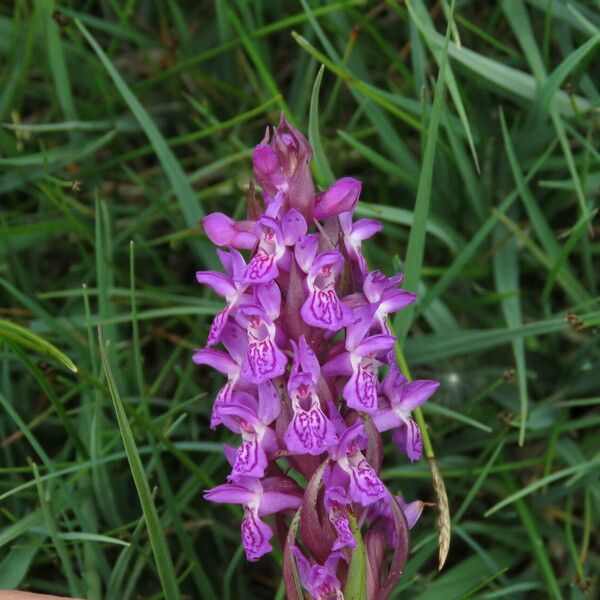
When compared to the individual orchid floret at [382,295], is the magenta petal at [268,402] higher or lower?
lower

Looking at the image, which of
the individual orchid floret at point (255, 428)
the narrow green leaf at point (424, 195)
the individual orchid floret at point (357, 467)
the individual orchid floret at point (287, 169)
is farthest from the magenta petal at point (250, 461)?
the narrow green leaf at point (424, 195)

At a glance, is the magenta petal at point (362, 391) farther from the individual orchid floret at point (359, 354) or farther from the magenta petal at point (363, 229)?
the magenta petal at point (363, 229)

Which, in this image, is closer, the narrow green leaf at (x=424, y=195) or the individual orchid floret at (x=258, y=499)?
the individual orchid floret at (x=258, y=499)


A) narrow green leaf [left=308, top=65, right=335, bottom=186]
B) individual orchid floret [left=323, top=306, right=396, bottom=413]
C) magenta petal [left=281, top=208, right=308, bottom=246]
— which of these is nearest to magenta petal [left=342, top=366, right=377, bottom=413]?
individual orchid floret [left=323, top=306, right=396, bottom=413]

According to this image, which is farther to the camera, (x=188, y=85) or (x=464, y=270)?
(x=188, y=85)

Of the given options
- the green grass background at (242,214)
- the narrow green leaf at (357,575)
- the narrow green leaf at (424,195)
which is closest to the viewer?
the narrow green leaf at (357,575)

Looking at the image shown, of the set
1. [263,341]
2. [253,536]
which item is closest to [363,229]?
[263,341]

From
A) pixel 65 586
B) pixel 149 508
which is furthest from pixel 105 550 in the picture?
pixel 149 508

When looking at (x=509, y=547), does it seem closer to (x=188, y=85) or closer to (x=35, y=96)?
(x=188, y=85)

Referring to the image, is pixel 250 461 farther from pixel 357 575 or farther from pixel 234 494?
pixel 357 575
